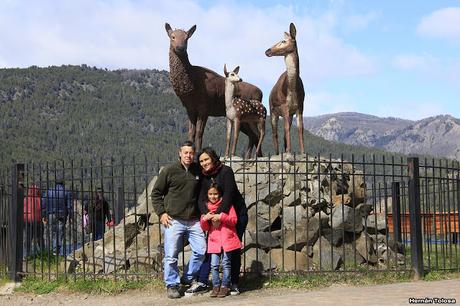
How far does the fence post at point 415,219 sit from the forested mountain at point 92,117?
8071cm

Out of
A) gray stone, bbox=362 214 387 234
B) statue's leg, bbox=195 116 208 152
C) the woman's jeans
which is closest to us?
the woman's jeans

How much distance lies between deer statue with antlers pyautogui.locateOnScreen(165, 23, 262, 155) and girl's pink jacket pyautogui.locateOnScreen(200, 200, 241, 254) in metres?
3.98

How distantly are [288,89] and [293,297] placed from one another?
5.50 meters

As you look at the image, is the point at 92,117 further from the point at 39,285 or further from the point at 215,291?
the point at 215,291

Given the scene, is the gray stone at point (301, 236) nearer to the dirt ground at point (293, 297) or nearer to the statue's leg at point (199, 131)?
the dirt ground at point (293, 297)

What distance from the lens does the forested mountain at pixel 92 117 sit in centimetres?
10938

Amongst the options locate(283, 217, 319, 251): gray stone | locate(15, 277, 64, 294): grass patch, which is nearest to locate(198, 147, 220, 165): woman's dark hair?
locate(283, 217, 319, 251): gray stone

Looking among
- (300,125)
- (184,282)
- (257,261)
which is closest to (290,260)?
(257,261)

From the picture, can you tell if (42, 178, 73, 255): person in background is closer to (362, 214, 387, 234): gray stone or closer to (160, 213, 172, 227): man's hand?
(160, 213, 172, 227): man's hand

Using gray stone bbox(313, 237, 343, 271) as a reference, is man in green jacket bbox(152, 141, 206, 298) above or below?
above

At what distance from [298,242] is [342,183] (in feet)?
6.71

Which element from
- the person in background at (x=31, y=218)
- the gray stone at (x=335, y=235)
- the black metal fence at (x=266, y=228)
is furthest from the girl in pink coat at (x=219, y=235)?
the person in background at (x=31, y=218)

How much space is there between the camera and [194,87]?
12555 millimetres

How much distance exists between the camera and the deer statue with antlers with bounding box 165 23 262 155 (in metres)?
12.2
